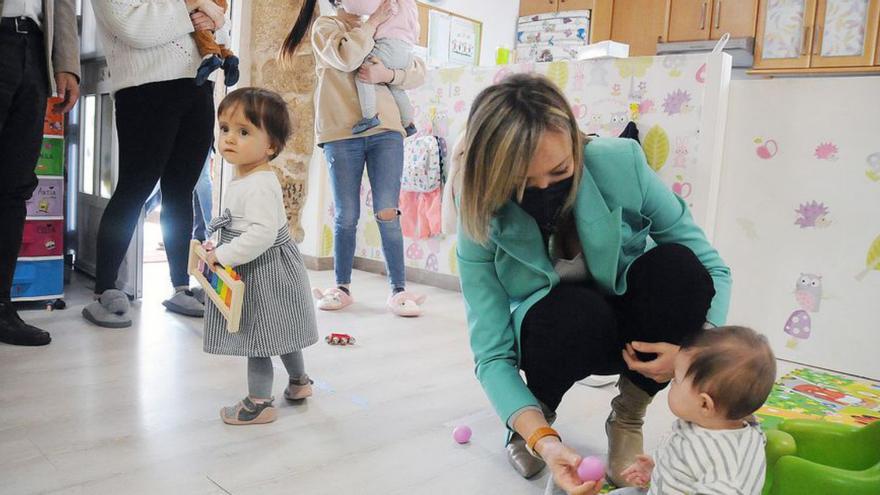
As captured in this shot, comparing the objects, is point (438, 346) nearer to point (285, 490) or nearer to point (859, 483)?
point (285, 490)

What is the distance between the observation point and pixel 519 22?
5.41 meters

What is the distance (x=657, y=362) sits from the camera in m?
1.16

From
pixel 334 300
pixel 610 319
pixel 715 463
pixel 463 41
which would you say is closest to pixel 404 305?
pixel 334 300

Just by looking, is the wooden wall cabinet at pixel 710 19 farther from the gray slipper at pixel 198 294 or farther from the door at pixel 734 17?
the gray slipper at pixel 198 294

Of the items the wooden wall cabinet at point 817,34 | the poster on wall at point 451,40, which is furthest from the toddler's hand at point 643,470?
the wooden wall cabinet at point 817,34

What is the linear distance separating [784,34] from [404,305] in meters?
3.08

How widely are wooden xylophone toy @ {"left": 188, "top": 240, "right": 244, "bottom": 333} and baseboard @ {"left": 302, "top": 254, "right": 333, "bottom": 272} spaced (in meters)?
1.85

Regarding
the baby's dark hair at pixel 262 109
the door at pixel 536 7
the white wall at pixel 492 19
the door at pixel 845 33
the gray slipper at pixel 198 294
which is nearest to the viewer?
the baby's dark hair at pixel 262 109

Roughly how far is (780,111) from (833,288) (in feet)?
1.83

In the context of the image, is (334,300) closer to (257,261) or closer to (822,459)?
(257,261)

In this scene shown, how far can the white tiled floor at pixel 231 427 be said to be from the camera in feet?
4.10

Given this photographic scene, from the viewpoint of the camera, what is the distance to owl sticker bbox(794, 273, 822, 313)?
2211 mm

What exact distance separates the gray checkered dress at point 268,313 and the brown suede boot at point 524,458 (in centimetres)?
48

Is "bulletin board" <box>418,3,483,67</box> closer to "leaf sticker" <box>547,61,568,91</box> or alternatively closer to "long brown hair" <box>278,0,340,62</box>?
"leaf sticker" <box>547,61,568,91</box>
